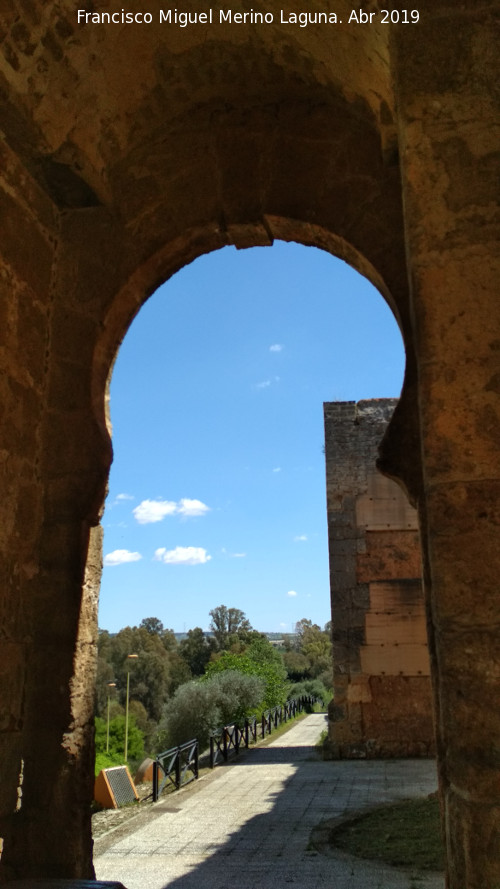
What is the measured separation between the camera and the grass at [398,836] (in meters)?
5.03

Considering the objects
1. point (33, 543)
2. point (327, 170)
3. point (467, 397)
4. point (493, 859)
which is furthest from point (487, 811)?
point (327, 170)

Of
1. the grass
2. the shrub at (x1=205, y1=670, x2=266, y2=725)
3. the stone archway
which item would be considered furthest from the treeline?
the stone archway

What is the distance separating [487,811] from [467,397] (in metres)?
1.09

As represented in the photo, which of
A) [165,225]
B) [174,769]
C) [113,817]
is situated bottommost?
[113,817]

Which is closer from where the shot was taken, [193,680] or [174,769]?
[174,769]

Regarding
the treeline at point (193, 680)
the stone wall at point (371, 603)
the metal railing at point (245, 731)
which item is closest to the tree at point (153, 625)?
the treeline at point (193, 680)

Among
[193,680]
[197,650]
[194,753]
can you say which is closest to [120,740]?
[193,680]

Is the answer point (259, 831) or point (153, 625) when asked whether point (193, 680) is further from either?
point (153, 625)

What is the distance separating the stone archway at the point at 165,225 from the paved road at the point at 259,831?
182 cm

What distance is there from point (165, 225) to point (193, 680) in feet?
57.9

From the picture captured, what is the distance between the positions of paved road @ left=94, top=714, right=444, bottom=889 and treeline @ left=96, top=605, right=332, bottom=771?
5317mm

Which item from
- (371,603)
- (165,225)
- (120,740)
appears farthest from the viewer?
(120,740)

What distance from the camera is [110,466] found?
12.8 ft

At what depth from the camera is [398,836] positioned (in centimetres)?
564
